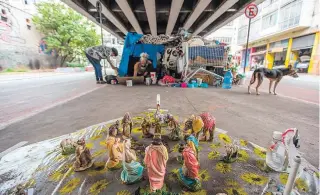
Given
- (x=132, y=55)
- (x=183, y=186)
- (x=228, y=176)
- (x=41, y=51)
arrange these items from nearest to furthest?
(x=183, y=186)
(x=228, y=176)
(x=132, y=55)
(x=41, y=51)

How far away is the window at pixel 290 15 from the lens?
18062 mm

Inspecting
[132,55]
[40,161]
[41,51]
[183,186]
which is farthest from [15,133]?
[41,51]

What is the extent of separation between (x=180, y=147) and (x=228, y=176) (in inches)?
26.5

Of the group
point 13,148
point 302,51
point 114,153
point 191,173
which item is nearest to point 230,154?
point 191,173

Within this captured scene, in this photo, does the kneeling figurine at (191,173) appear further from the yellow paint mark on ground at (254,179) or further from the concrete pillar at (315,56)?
the concrete pillar at (315,56)

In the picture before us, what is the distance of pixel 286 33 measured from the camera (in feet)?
68.2

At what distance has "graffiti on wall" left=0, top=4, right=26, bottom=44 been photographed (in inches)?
702

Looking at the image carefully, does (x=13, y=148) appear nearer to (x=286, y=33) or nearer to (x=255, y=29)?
(x=286, y=33)

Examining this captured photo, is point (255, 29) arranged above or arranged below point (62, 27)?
above

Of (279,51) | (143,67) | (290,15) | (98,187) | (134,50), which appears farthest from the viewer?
(279,51)

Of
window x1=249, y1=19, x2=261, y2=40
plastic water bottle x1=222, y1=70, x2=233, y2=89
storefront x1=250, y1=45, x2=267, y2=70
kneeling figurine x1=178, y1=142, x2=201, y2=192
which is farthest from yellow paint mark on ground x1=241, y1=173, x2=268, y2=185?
window x1=249, y1=19, x2=261, y2=40

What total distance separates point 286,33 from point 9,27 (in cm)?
3467

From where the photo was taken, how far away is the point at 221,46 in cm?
888

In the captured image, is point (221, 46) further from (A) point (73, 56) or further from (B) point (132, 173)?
(A) point (73, 56)
